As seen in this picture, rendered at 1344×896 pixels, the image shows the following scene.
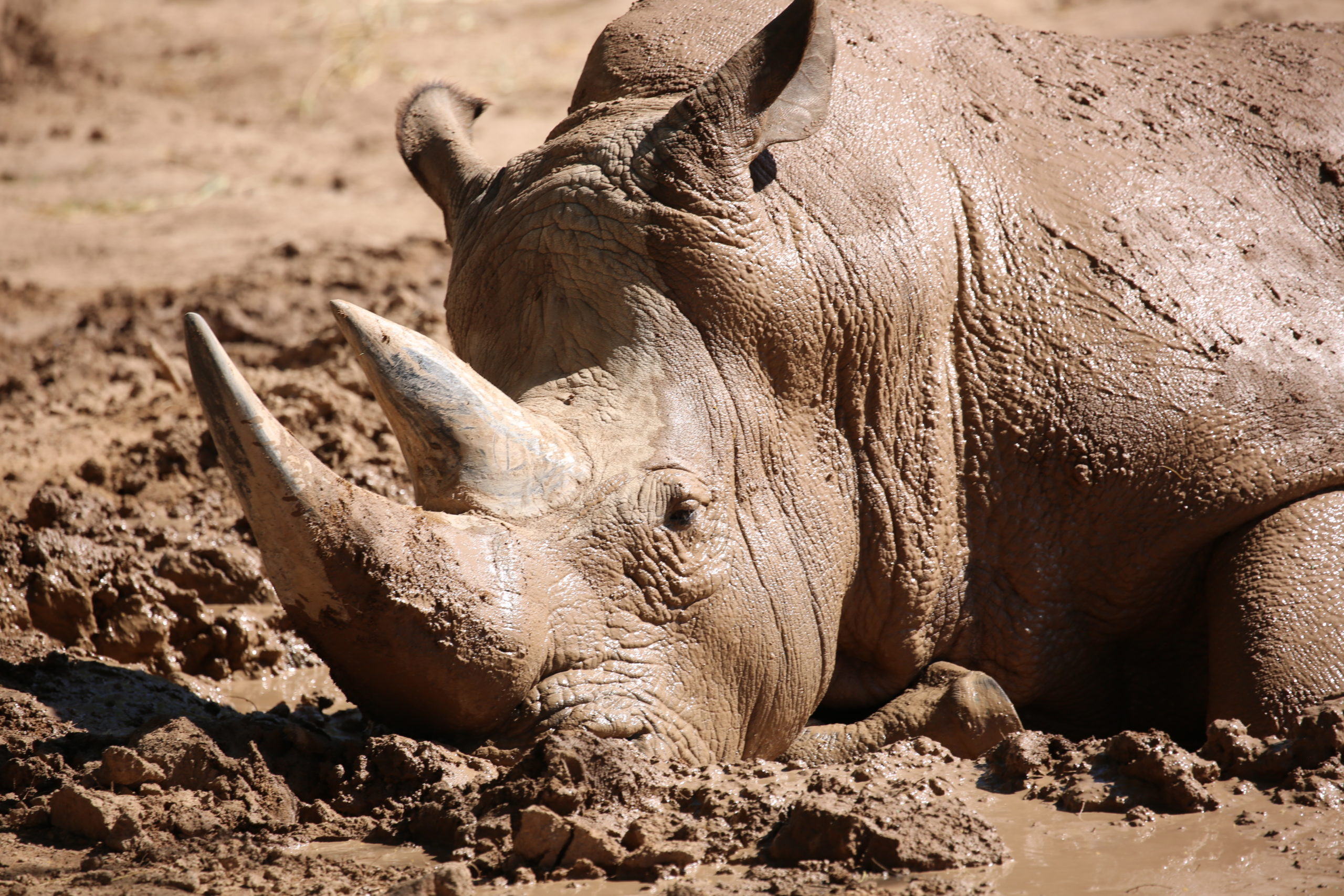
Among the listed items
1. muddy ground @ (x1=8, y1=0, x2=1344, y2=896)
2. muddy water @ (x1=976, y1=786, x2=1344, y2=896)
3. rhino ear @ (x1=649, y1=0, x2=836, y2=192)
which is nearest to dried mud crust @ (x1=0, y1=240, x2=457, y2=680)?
muddy ground @ (x1=8, y1=0, x2=1344, y2=896)

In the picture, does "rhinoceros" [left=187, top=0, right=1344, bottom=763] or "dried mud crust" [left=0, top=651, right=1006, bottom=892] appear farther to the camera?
"rhinoceros" [left=187, top=0, right=1344, bottom=763]

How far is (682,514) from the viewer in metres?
3.34

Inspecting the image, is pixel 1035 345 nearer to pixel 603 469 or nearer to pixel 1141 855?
pixel 603 469

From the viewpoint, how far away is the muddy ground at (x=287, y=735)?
9.00 ft

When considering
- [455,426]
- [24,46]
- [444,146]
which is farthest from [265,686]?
[24,46]

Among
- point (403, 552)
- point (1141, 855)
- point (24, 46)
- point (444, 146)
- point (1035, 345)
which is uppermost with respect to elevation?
point (24, 46)

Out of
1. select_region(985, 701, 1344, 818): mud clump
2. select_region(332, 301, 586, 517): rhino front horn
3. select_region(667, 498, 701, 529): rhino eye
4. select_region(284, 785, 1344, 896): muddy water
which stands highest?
select_region(332, 301, 586, 517): rhino front horn

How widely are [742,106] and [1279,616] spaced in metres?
1.88

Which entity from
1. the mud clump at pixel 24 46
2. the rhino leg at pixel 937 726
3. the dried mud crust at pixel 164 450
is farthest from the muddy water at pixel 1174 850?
the mud clump at pixel 24 46

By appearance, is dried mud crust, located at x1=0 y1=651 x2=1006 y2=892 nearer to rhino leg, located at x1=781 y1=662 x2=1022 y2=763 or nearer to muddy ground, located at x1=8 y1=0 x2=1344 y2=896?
muddy ground, located at x1=8 y1=0 x2=1344 y2=896

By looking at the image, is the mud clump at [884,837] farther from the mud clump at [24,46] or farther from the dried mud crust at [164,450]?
the mud clump at [24,46]

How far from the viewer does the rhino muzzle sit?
287 centimetres

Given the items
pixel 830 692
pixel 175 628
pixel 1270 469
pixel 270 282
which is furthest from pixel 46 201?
pixel 1270 469

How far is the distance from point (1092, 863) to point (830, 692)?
128 cm
